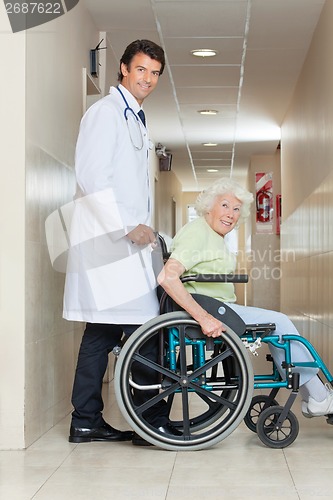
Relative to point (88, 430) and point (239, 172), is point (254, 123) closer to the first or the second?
point (239, 172)

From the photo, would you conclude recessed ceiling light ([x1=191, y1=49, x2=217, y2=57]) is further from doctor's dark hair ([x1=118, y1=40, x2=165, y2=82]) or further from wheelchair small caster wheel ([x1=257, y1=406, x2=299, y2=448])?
wheelchair small caster wheel ([x1=257, y1=406, x2=299, y2=448])

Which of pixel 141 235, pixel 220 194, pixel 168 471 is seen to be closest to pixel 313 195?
pixel 220 194

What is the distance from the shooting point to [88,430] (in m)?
3.22

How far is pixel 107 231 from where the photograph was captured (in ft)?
10.3

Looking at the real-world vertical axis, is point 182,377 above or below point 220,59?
below

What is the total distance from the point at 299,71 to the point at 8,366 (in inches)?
169

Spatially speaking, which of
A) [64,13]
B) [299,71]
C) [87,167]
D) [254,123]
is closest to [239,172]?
[254,123]

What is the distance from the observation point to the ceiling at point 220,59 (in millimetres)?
4906

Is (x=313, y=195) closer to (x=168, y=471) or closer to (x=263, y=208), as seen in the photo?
(x=168, y=471)

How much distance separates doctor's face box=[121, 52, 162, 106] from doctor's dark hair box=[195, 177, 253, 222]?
18.6 inches

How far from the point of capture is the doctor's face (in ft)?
10.7

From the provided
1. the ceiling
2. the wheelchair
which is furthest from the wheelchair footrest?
the ceiling

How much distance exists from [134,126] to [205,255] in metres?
0.60

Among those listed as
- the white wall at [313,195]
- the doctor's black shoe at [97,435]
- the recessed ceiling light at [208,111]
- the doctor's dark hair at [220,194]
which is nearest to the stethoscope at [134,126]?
the doctor's dark hair at [220,194]
